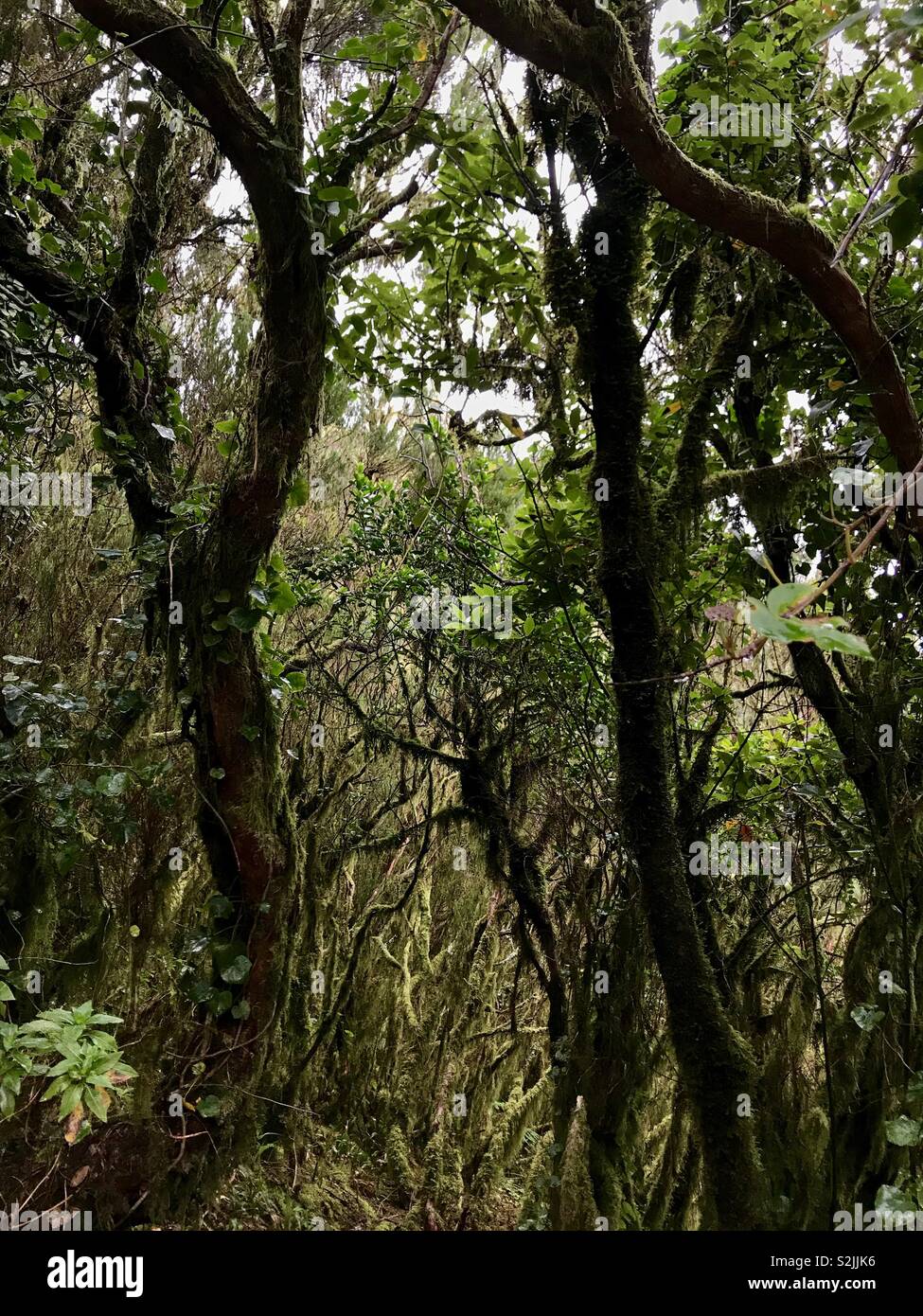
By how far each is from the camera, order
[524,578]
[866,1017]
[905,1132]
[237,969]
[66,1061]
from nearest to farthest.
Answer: [905,1132], [66,1061], [866,1017], [237,969], [524,578]

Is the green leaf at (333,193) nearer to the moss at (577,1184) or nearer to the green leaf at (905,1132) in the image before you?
the green leaf at (905,1132)

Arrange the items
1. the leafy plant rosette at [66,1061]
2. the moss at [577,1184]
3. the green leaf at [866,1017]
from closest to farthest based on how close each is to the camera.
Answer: the leafy plant rosette at [66,1061], the green leaf at [866,1017], the moss at [577,1184]

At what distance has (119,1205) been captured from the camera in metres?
2.30

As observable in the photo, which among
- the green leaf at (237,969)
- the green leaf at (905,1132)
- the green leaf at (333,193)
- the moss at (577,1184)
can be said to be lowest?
the moss at (577,1184)

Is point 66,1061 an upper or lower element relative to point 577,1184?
upper

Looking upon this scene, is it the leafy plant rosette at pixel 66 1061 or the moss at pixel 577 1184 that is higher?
the leafy plant rosette at pixel 66 1061

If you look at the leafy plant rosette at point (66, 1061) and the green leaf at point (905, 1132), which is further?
the leafy plant rosette at point (66, 1061)

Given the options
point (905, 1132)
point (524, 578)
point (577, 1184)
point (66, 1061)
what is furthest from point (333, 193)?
point (577, 1184)

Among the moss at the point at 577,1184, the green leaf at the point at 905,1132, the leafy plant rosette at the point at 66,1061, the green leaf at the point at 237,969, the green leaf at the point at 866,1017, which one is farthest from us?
the moss at the point at 577,1184

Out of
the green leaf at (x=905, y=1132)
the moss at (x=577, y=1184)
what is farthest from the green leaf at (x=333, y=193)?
the moss at (x=577, y=1184)

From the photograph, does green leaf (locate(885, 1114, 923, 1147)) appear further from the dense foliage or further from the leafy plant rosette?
the leafy plant rosette

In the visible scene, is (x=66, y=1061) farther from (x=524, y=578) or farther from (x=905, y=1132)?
(x=524, y=578)

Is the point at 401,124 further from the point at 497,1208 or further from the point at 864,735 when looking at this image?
the point at 497,1208
